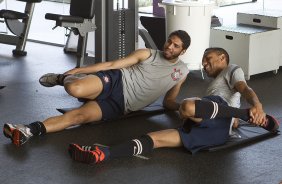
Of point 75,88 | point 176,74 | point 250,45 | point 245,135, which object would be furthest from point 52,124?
point 250,45

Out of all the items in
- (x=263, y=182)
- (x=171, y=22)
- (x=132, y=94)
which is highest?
(x=171, y=22)

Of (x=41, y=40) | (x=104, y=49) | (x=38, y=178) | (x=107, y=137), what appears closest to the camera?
(x=38, y=178)

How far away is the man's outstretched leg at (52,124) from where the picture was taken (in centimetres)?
364

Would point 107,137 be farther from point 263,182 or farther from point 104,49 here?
point 104,49

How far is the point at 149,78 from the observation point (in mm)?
4105

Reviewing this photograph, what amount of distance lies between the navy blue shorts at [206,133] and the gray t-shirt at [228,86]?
0.43 feet

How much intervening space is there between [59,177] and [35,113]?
1.30 m

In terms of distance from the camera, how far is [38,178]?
3180 millimetres

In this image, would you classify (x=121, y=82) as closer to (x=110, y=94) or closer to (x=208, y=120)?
(x=110, y=94)

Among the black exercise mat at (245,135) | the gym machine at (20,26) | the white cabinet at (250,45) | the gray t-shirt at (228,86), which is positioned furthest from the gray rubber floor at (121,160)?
the gym machine at (20,26)

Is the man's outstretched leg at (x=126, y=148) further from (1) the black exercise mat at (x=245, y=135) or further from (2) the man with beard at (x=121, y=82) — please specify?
(2) the man with beard at (x=121, y=82)

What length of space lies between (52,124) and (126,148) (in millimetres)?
650

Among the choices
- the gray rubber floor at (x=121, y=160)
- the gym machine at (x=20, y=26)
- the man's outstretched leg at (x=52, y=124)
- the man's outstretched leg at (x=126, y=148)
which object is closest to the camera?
the gray rubber floor at (x=121, y=160)

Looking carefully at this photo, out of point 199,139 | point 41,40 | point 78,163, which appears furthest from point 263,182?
point 41,40
